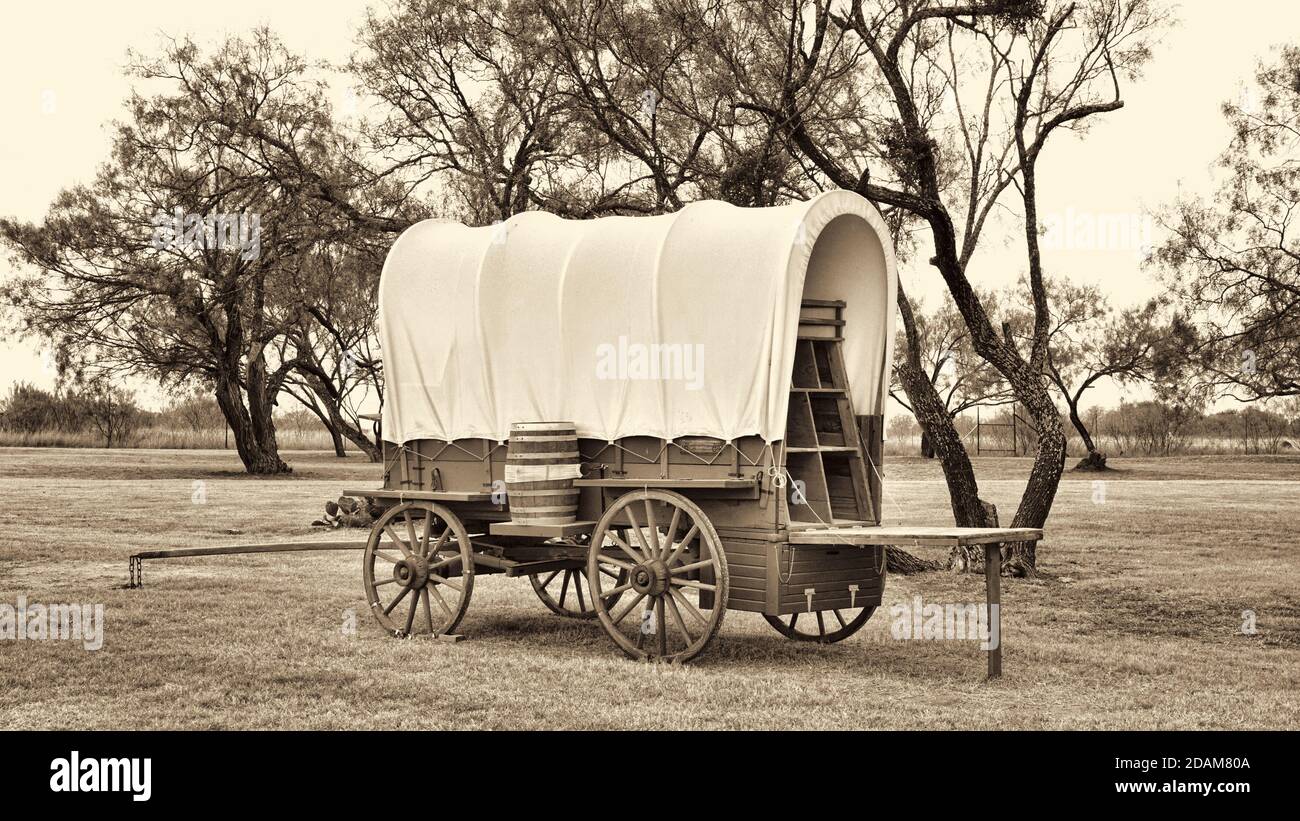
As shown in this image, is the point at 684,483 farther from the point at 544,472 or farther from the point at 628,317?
the point at 628,317

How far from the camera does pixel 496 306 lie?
11203mm

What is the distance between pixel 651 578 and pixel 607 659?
88 cm

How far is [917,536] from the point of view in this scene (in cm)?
886

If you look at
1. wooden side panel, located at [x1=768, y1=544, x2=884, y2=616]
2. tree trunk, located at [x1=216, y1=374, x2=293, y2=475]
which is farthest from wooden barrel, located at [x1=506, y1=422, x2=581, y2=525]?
tree trunk, located at [x1=216, y1=374, x2=293, y2=475]

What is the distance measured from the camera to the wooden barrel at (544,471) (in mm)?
10461

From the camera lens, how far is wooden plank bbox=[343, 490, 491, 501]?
1117 centimetres

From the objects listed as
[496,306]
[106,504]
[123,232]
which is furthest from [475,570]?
[123,232]

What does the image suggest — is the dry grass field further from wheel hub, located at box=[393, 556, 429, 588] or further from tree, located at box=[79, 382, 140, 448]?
tree, located at box=[79, 382, 140, 448]

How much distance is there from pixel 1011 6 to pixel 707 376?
892cm

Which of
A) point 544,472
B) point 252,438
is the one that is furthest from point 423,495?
point 252,438

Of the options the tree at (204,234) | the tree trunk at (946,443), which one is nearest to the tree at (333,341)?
the tree at (204,234)

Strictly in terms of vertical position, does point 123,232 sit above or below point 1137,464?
above

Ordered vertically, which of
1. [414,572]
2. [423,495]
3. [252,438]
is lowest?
[414,572]

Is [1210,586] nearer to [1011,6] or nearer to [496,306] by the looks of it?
[1011,6]
